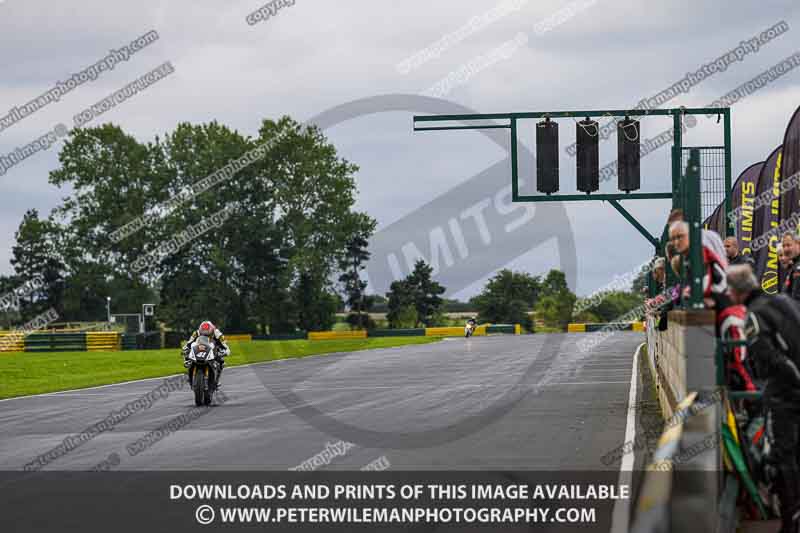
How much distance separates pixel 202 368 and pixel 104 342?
125 ft

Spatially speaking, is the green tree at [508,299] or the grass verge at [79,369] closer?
the grass verge at [79,369]

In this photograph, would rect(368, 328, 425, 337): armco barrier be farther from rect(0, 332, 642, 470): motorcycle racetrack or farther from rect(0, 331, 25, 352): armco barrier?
rect(0, 332, 642, 470): motorcycle racetrack

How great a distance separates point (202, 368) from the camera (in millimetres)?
19312

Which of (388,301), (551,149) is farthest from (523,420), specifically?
(388,301)

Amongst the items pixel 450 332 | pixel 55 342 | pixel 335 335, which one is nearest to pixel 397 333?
pixel 450 332

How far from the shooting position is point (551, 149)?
85.5ft

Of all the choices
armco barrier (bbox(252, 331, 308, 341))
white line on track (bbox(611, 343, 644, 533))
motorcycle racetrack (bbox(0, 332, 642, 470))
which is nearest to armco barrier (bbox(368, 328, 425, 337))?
armco barrier (bbox(252, 331, 308, 341))

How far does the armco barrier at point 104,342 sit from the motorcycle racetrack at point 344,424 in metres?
28.9

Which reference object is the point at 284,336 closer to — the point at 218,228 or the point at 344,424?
the point at 218,228

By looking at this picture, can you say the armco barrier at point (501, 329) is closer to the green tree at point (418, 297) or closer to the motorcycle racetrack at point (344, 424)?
the green tree at point (418, 297)

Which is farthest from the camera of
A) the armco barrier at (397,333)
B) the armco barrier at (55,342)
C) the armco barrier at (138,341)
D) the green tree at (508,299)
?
the green tree at (508,299)

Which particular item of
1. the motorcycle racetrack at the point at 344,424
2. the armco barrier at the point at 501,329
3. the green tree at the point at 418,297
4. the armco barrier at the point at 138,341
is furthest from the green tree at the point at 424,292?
the motorcycle racetrack at the point at 344,424

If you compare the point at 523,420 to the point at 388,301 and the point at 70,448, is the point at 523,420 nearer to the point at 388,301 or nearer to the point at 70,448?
the point at 70,448

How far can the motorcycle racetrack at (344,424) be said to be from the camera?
11477 millimetres
